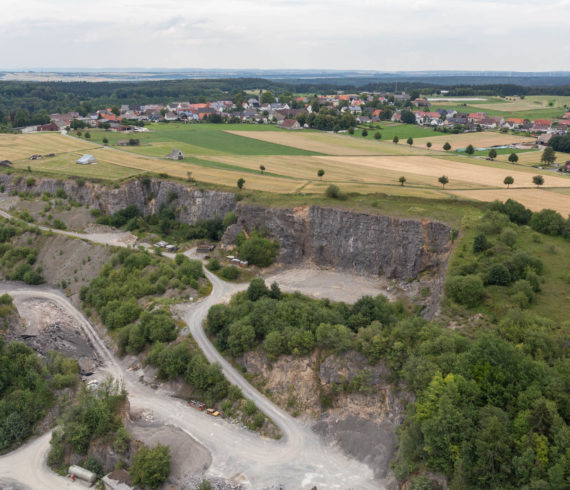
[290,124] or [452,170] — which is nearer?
[452,170]

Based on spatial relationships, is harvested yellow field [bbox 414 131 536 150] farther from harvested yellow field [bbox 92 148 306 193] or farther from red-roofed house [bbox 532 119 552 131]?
harvested yellow field [bbox 92 148 306 193]

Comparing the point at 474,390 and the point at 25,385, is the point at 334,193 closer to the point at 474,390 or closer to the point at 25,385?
the point at 474,390

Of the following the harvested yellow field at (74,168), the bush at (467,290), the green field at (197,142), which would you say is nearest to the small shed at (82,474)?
the bush at (467,290)

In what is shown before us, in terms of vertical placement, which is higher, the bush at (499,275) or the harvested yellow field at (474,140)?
the harvested yellow field at (474,140)

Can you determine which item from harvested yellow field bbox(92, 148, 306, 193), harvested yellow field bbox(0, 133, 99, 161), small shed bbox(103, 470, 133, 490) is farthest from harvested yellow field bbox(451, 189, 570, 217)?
harvested yellow field bbox(0, 133, 99, 161)

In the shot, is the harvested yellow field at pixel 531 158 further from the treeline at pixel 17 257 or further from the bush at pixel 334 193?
the treeline at pixel 17 257

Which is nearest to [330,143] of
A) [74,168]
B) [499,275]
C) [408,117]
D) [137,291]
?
[408,117]

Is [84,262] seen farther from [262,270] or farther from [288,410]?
[288,410]
